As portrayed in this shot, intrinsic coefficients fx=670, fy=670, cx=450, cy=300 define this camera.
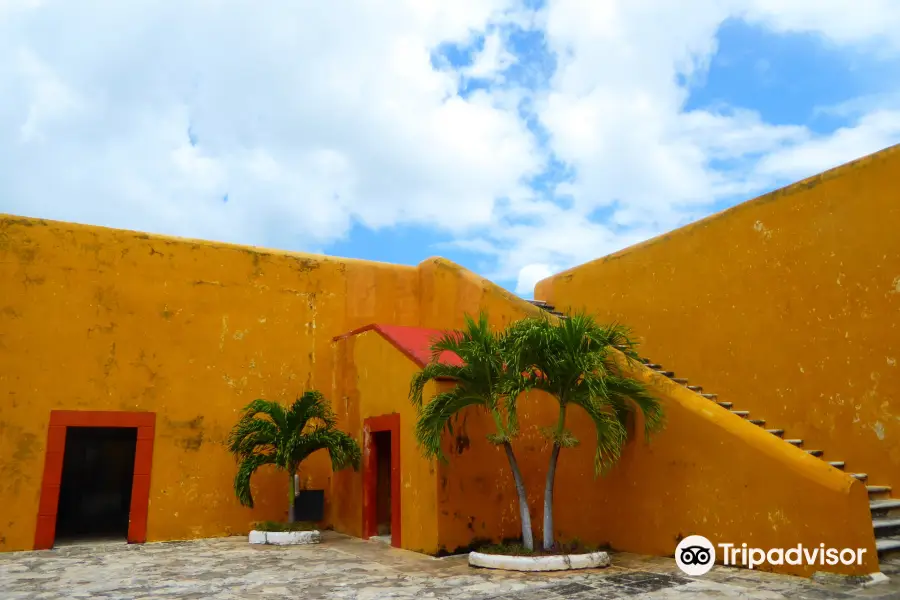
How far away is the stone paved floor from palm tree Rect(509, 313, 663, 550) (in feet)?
3.62

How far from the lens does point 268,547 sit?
8977mm

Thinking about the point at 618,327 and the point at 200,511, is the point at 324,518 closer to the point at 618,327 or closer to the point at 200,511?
the point at 200,511

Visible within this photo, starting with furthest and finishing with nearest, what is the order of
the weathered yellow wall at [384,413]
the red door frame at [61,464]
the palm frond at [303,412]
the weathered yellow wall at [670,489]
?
1. the palm frond at [303,412]
2. the red door frame at [61,464]
3. the weathered yellow wall at [384,413]
4. the weathered yellow wall at [670,489]

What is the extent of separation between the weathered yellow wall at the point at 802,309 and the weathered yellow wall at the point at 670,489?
1.93 m

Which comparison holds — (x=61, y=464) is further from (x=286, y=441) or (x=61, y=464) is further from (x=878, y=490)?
(x=878, y=490)

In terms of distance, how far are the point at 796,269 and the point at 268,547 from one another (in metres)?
7.76

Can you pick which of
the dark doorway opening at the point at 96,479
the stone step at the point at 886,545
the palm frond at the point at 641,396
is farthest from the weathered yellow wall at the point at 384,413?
the dark doorway opening at the point at 96,479

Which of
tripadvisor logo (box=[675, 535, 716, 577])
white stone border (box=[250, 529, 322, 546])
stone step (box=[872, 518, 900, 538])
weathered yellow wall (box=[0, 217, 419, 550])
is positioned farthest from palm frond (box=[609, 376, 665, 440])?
weathered yellow wall (box=[0, 217, 419, 550])

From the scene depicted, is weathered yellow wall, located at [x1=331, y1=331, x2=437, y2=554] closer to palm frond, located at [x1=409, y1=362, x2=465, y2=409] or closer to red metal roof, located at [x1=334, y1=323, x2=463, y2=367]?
red metal roof, located at [x1=334, y1=323, x2=463, y2=367]

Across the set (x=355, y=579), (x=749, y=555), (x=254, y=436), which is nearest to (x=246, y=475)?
(x=254, y=436)

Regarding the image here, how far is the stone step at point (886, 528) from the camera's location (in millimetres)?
6297

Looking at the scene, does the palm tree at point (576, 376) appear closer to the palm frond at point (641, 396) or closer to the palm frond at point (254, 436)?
the palm frond at point (641, 396)

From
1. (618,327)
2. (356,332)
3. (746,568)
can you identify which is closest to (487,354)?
(618,327)

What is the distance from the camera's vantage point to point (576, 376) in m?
6.98
